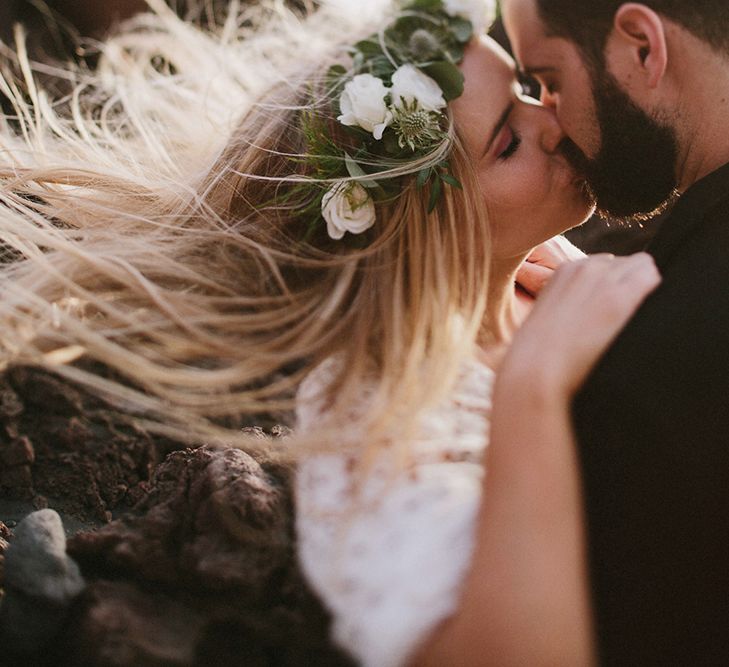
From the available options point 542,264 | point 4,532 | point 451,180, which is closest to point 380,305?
point 451,180

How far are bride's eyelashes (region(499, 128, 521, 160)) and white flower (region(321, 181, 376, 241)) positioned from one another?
43 cm

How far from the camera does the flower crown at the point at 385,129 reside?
2.07 metres

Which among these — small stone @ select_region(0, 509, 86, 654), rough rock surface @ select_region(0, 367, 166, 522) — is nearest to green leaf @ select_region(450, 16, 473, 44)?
rough rock surface @ select_region(0, 367, 166, 522)

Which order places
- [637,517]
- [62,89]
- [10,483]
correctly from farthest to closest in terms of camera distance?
[62,89], [10,483], [637,517]

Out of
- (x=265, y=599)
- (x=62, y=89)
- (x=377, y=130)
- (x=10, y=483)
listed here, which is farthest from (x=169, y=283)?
(x=62, y=89)

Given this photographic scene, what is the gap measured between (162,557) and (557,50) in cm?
179

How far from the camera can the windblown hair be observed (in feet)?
6.02

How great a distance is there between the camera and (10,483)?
102 inches

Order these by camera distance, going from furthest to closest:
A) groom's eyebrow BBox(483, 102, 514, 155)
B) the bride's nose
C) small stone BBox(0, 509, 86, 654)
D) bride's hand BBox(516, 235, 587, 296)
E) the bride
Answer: bride's hand BBox(516, 235, 587, 296), the bride's nose, groom's eyebrow BBox(483, 102, 514, 155), small stone BBox(0, 509, 86, 654), the bride

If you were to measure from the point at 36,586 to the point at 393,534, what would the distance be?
908 mm

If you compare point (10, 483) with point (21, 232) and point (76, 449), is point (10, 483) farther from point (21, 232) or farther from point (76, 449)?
point (21, 232)

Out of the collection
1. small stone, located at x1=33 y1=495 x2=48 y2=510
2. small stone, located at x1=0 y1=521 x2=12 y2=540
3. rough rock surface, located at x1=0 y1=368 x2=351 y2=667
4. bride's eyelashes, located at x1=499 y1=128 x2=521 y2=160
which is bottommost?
small stone, located at x1=33 y1=495 x2=48 y2=510

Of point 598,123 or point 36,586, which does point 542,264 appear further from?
point 36,586

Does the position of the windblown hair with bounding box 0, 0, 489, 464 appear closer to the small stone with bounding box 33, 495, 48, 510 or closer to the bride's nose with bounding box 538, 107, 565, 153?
the bride's nose with bounding box 538, 107, 565, 153
